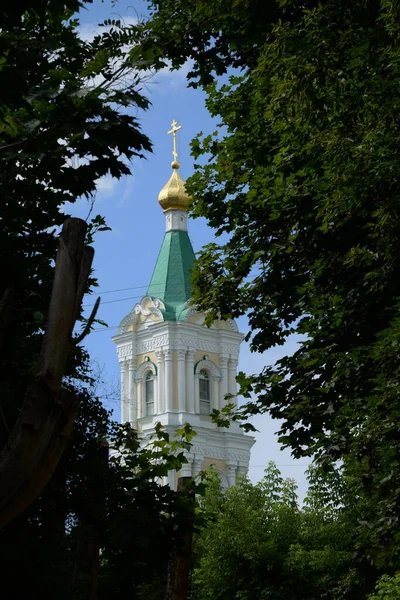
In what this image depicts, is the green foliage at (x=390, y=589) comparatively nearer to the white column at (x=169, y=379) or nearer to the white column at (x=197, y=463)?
the white column at (x=197, y=463)

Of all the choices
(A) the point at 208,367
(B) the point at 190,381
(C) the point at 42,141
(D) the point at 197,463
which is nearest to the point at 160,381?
(B) the point at 190,381

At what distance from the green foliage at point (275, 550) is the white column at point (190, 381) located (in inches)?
1098

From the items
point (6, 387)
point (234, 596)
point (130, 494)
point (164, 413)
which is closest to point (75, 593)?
point (130, 494)

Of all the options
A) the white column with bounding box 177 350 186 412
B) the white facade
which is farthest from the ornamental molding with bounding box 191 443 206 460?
the white column with bounding box 177 350 186 412

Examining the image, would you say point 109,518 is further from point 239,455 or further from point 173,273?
point 173,273

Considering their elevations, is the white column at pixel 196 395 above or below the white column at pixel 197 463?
above

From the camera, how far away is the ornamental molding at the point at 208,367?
6406 centimetres

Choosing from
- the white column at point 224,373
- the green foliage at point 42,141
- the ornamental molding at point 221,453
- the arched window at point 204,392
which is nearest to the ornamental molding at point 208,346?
the white column at point 224,373

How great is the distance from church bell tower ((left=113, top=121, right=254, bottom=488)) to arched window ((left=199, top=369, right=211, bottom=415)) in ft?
0.18

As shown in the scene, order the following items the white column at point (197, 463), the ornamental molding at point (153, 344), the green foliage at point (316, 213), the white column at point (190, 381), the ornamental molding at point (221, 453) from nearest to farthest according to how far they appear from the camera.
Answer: the green foliage at point (316, 213) < the white column at point (197, 463) < the ornamental molding at point (221, 453) < the white column at point (190, 381) < the ornamental molding at point (153, 344)

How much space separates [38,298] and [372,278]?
5.73 metres

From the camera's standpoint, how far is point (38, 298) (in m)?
7.07

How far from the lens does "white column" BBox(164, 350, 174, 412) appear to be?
205 ft

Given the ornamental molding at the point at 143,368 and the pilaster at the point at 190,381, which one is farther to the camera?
the ornamental molding at the point at 143,368
